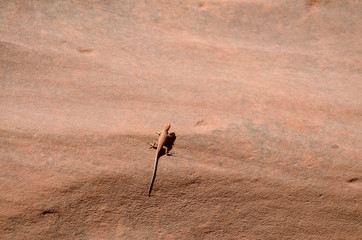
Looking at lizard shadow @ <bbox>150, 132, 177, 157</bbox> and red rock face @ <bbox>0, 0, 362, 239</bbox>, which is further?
lizard shadow @ <bbox>150, 132, 177, 157</bbox>

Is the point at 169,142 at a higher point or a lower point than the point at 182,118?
lower

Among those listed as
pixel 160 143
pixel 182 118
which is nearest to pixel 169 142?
pixel 160 143

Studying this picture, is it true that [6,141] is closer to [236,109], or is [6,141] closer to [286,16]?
[236,109]

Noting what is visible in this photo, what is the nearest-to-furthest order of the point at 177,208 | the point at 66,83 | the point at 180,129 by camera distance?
the point at 177,208 → the point at 180,129 → the point at 66,83

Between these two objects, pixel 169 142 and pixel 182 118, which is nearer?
pixel 169 142

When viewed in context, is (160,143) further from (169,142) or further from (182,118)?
(182,118)

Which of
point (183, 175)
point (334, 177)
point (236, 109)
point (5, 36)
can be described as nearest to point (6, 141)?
point (5, 36)

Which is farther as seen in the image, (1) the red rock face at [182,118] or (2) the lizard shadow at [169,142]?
(2) the lizard shadow at [169,142]

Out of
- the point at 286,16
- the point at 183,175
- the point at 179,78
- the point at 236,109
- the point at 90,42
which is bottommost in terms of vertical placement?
the point at 183,175
